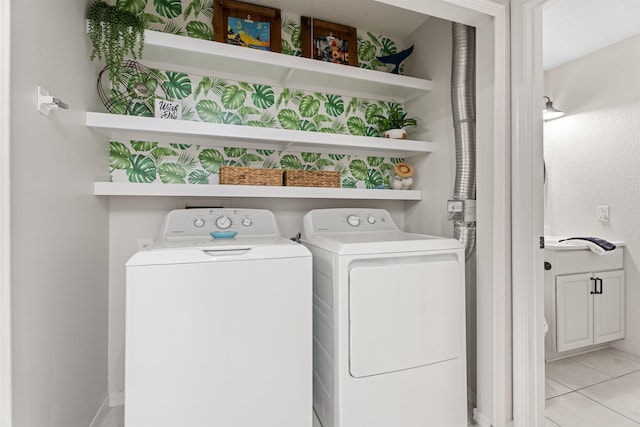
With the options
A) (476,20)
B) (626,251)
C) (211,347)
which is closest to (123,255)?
(211,347)

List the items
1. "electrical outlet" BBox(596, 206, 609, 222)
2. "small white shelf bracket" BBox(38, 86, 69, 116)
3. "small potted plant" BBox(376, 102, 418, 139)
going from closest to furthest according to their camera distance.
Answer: "small white shelf bracket" BBox(38, 86, 69, 116), "small potted plant" BBox(376, 102, 418, 139), "electrical outlet" BBox(596, 206, 609, 222)

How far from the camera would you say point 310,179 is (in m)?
2.06

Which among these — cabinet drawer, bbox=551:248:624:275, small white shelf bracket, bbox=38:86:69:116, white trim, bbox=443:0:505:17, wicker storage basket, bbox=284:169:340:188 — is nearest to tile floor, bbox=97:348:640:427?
cabinet drawer, bbox=551:248:624:275

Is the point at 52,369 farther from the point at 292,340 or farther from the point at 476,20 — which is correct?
the point at 476,20

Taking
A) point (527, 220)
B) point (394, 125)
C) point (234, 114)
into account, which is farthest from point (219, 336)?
point (394, 125)

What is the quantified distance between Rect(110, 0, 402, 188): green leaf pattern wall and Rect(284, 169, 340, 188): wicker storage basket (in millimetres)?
233

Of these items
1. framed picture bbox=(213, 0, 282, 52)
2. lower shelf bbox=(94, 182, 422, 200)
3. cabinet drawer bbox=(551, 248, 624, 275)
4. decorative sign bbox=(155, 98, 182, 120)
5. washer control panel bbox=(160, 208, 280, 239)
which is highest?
framed picture bbox=(213, 0, 282, 52)

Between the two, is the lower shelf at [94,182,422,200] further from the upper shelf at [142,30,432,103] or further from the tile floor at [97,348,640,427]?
the tile floor at [97,348,640,427]

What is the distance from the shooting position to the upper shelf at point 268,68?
5.77 ft

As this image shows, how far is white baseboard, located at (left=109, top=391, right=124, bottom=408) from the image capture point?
1844mm

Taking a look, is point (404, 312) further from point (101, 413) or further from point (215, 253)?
point (101, 413)

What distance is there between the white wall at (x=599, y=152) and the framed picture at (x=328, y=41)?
2.06 metres

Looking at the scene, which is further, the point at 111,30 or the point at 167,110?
the point at 167,110

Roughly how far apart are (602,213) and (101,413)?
374 cm
